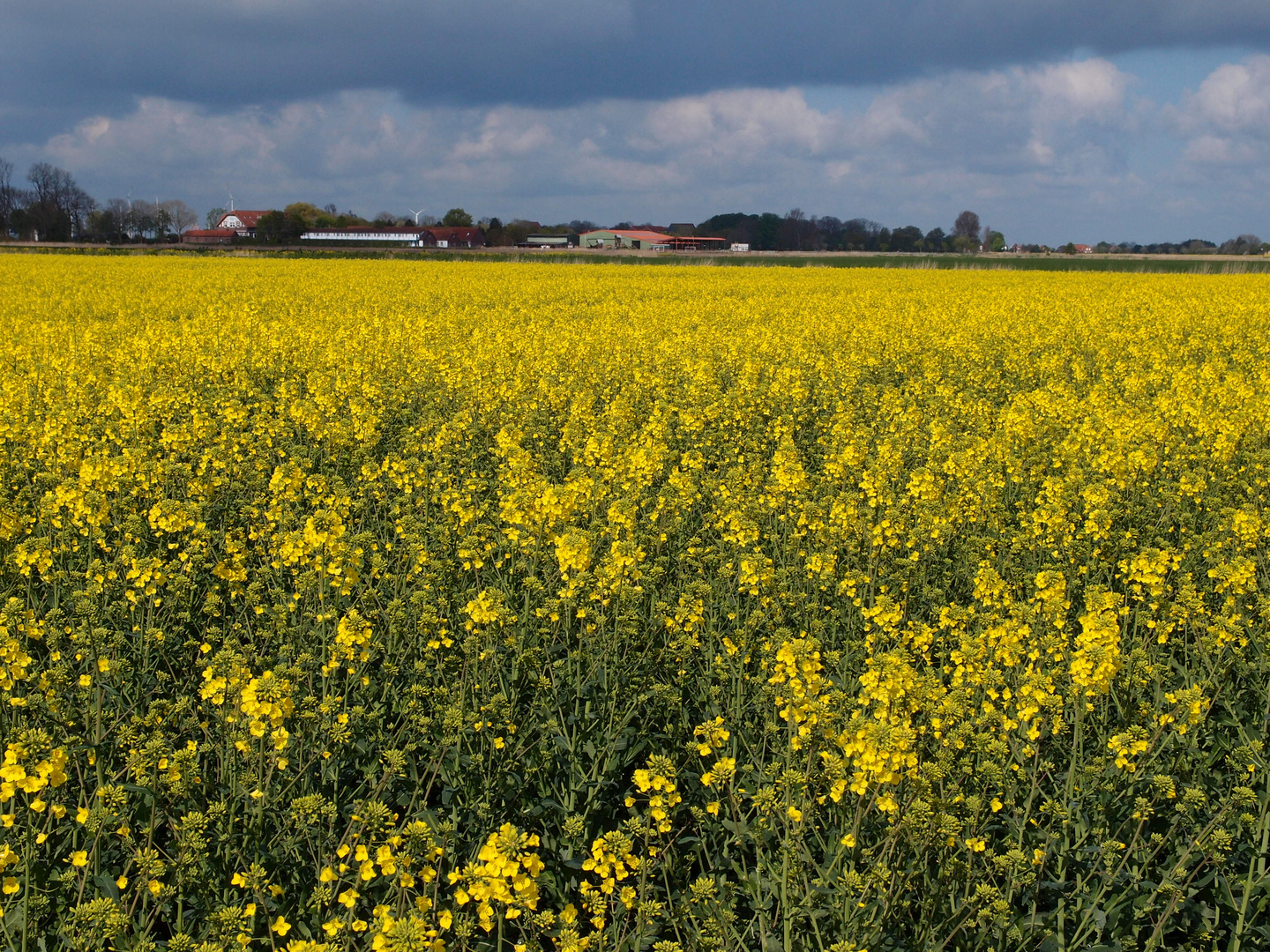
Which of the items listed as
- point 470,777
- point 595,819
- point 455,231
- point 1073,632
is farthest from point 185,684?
point 455,231

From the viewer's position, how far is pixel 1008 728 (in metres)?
3.72

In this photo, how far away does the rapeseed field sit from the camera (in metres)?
3.10

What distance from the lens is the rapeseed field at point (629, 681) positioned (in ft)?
10.2

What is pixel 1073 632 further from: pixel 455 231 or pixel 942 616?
pixel 455 231

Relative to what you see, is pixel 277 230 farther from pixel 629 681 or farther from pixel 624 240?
pixel 629 681

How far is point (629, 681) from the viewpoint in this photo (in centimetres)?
461

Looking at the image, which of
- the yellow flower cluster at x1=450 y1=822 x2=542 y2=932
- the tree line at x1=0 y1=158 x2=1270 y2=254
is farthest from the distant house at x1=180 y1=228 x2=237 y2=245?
the yellow flower cluster at x1=450 y1=822 x2=542 y2=932

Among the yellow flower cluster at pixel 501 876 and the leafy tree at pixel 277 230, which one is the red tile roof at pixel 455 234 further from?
the yellow flower cluster at pixel 501 876

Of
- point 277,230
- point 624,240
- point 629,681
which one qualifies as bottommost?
point 629,681

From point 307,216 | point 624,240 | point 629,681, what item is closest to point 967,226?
point 624,240

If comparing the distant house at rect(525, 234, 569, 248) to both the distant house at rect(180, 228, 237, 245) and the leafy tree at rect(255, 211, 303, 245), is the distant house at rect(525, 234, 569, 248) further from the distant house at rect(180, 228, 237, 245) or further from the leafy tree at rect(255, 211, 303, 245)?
the distant house at rect(180, 228, 237, 245)

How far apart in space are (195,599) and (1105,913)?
212 inches

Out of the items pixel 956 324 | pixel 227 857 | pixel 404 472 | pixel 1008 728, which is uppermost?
pixel 956 324

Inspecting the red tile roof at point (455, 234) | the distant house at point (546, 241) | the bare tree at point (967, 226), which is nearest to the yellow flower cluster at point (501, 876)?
the distant house at point (546, 241)
